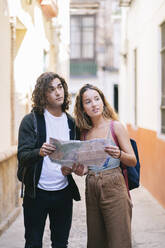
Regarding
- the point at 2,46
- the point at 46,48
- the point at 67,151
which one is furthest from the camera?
the point at 46,48

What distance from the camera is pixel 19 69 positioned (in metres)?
7.86

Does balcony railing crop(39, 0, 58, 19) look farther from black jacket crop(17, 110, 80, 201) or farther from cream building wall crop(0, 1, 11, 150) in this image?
black jacket crop(17, 110, 80, 201)

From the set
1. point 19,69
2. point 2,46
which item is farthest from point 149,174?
point 2,46

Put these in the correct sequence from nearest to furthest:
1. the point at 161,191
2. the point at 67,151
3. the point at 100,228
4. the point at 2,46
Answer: the point at 67,151, the point at 100,228, the point at 2,46, the point at 161,191

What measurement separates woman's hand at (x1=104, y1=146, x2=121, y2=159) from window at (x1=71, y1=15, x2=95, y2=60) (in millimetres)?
23830

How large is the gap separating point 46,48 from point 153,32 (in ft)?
8.54

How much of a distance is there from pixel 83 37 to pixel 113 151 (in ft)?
79.4

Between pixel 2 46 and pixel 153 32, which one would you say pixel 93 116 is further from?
Answer: pixel 153 32

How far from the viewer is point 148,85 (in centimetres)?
933

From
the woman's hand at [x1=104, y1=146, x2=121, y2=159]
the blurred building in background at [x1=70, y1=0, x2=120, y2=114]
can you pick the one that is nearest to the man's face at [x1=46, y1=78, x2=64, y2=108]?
the woman's hand at [x1=104, y1=146, x2=121, y2=159]

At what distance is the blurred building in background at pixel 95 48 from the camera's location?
26.8 metres

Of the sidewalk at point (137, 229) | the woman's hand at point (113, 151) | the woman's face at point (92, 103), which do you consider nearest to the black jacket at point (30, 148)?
the woman's face at point (92, 103)

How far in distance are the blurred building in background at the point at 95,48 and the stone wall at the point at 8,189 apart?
20.1 meters

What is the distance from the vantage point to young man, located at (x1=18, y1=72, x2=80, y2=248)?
343cm
